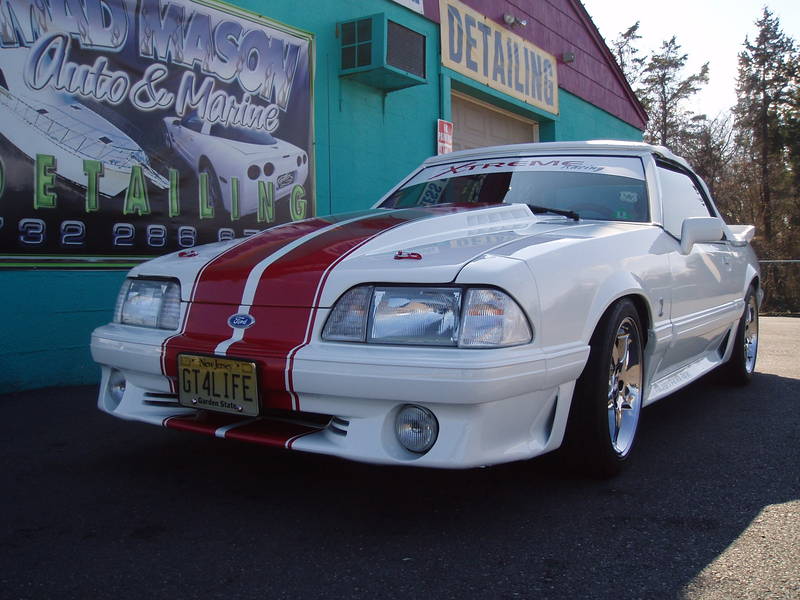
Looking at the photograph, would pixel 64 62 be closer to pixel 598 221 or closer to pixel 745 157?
pixel 598 221

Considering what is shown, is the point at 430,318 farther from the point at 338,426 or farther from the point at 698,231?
the point at 698,231

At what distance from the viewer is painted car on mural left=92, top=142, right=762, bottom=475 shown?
2135 millimetres

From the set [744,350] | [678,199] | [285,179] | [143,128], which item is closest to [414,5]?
[285,179]

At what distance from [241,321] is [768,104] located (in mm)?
32610

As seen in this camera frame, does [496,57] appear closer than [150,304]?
No

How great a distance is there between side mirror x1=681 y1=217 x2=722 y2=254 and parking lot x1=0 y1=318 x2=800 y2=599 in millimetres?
913

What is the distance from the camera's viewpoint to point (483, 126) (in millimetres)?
9586

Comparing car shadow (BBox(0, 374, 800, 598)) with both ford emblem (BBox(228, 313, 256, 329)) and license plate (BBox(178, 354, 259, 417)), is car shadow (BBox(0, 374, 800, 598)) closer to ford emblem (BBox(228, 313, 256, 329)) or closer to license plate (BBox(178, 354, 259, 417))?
license plate (BBox(178, 354, 259, 417))

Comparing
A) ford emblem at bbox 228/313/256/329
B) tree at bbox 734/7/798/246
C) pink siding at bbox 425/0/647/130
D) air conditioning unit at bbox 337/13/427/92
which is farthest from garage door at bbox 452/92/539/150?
tree at bbox 734/7/798/246

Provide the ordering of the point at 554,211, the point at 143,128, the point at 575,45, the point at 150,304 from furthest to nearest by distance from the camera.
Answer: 1. the point at 575,45
2. the point at 143,128
3. the point at 554,211
4. the point at 150,304

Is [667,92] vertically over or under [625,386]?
over

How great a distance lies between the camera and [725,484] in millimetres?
2705

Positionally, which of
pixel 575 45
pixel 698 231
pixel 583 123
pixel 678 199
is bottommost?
pixel 698 231

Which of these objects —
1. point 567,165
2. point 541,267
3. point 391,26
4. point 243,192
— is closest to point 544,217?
point 567,165
